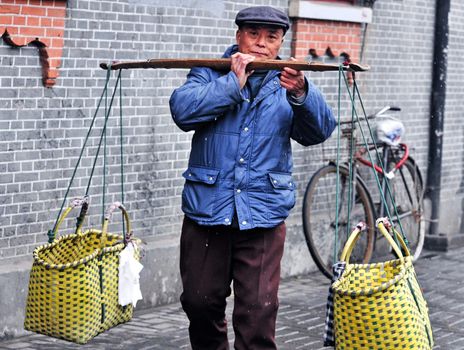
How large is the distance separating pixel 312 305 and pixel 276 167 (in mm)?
3163

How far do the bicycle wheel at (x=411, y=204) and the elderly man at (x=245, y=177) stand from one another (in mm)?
4920

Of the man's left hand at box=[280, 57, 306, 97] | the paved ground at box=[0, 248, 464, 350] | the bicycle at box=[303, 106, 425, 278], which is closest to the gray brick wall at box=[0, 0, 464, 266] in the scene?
the bicycle at box=[303, 106, 425, 278]

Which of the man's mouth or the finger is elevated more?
the man's mouth

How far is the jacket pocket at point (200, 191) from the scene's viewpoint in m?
5.59

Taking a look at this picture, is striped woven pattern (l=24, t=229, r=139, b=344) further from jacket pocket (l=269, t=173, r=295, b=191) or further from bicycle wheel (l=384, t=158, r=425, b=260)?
bicycle wheel (l=384, t=158, r=425, b=260)

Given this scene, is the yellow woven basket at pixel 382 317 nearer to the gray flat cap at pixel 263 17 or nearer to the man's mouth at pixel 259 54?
the man's mouth at pixel 259 54

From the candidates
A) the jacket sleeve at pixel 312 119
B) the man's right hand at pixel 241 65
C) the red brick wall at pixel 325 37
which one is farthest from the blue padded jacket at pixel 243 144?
the red brick wall at pixel 325 37

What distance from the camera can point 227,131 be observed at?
5590 mm

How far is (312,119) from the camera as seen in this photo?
5547 millimetres

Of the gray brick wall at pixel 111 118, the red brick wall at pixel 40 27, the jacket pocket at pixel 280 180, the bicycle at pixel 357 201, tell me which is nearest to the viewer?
the jacket pocket at pixel 280 180

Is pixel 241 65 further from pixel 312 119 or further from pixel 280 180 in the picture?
pixel 280 180

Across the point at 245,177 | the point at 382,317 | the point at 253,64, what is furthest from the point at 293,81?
the point at 382,317

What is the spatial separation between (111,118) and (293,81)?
2.83 metres

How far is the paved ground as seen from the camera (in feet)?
23.8
